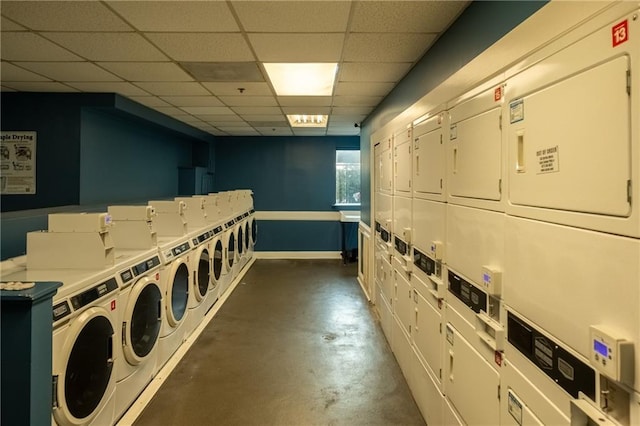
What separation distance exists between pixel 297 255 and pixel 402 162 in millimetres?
5022

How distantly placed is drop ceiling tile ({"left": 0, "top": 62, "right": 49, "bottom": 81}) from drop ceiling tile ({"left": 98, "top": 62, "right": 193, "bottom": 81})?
2.61 feet

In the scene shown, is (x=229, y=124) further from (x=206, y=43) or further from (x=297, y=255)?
(x=206, y=43)

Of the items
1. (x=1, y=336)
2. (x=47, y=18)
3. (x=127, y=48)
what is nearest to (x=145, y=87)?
(x=127, y=48)

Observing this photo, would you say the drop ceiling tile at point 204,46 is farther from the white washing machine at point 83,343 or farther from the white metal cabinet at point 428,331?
the white metal cabinet at point 428,331

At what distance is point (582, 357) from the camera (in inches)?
35.8

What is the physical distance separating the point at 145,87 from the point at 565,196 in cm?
387

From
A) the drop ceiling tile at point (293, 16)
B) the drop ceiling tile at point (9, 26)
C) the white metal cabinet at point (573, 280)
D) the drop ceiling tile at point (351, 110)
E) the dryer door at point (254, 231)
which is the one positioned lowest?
the dryer door at point (254, 231)

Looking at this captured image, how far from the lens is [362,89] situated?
367cm

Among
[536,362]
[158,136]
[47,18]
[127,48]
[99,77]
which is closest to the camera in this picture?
[536,362]

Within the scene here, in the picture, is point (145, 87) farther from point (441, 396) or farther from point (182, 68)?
point (441, 396)

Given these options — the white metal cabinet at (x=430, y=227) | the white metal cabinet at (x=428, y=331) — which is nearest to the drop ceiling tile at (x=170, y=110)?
the white metal cabinet at (x=430, y=227)

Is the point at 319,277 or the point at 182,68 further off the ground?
the point at 182,68

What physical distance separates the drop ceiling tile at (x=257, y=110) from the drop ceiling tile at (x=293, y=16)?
2408 mm

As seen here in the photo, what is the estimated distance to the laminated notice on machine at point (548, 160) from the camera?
1013 mm
